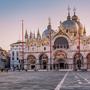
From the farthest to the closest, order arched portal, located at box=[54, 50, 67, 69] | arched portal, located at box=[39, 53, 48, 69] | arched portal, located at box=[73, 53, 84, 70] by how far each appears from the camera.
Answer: arched portal, located at box=[39, 53, 48, 69] < arched portal, located at box=[54, 50, 67, 69] < arched portal, located at box=[73, 53, 84, 70]

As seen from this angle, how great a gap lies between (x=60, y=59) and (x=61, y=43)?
199 inches

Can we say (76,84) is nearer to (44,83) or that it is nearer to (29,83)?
(44,83)

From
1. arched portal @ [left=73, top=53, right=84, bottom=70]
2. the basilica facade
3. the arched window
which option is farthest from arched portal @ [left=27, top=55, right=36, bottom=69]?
arched portal @ [left=73, top=53, right=84, bottom=70]

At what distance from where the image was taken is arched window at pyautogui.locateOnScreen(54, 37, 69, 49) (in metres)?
129

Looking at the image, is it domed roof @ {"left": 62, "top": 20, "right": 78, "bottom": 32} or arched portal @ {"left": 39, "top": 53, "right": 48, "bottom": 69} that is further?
domed roof @ {"left": 62, "top": 20, "right": 78, "bottom": 32}

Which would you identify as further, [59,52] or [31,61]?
[31,61]

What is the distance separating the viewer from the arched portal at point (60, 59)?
5049 inches

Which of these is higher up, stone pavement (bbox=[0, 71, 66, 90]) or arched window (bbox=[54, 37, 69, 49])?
arched window (bbox=[54, 37, 69, 49])

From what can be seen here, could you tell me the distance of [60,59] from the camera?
12838 cm

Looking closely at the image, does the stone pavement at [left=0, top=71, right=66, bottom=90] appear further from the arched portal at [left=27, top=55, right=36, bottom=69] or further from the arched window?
the arched portal at [left=27, top=55, right=36, bottom=69]

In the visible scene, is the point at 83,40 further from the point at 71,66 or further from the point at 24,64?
the point at 24,64

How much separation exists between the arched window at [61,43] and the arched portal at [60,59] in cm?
203

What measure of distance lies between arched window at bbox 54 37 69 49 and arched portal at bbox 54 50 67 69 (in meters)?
2.03

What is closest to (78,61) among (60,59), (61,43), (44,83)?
(60,59)
